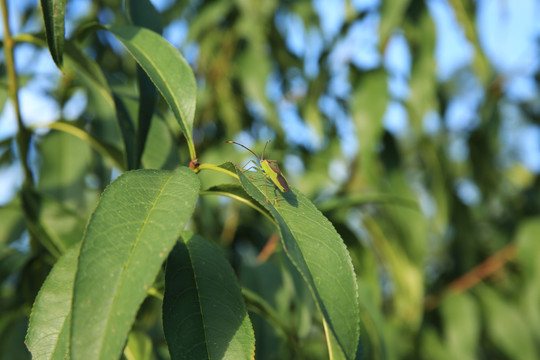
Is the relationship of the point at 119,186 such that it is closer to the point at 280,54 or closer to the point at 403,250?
the point at 403,250

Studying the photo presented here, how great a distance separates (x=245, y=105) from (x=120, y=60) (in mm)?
646

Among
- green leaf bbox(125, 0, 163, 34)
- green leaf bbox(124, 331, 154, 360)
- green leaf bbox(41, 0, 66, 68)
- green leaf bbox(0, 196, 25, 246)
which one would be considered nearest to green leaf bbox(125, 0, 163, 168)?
green leaf bbox(125, 0, 163, 34)

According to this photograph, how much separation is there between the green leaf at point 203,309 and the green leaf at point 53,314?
0.35ft

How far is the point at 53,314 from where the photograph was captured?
54 cm

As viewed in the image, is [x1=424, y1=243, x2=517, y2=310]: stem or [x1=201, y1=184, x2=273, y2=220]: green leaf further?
[x1=424, y1=243, x2=517, y2=310]: stem

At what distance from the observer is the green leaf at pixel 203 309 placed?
513 millimetres

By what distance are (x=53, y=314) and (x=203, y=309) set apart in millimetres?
165

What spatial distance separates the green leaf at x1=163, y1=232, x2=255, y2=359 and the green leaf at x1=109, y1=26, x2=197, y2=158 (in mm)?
124

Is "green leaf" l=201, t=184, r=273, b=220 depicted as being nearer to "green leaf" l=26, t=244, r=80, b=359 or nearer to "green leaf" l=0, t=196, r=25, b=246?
"green leaf" l=26, t=244, r=80, b=359

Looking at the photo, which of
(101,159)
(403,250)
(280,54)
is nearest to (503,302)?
(403,250)

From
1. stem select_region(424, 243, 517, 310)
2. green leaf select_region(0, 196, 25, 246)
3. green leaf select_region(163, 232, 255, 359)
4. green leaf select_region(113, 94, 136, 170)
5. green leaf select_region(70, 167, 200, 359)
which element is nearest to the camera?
green leaf select_region(70, 167, 200, 359)

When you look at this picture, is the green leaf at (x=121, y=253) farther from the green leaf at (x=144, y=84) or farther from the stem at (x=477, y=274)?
the stem at (x=477, y=274)

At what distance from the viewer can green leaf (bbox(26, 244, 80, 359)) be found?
1.71 ft

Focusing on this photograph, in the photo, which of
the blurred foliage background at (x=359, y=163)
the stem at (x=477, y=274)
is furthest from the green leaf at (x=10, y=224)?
the stem at (x=477, y=274)
